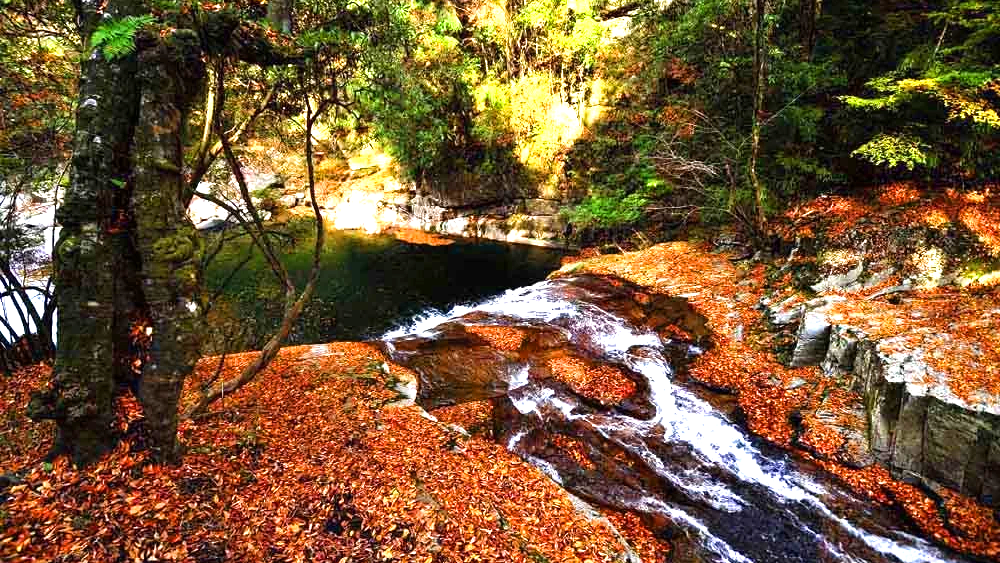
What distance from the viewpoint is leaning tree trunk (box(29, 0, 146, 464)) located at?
3518 millimetres

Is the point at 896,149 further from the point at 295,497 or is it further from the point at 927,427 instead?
the point at 295,497

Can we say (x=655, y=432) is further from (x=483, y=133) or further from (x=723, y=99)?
(x=483, y=133)

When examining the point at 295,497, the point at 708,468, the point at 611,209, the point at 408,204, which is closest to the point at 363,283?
the point at 611,209

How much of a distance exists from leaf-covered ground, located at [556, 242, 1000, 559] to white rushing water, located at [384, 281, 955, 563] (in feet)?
1.48

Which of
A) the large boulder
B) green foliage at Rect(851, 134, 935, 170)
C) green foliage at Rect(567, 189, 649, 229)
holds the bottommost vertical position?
the large boulder

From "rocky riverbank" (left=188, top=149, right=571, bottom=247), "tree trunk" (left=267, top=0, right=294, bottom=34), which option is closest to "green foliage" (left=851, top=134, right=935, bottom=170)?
"tree trunk" (left=267, top=0, right=294, bottom=34)

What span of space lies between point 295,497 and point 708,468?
567 centimetres

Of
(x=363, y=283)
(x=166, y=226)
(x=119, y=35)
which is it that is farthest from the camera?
(x=363, y=283)

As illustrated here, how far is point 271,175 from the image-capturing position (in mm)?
31562

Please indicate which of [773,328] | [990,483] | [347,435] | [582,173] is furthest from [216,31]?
[582,173]

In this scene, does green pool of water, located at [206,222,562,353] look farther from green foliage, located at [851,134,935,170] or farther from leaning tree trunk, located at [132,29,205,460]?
green foliage, located at [851,134,935,170]

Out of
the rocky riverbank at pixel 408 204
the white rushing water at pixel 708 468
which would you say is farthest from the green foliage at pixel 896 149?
the rocky riverbank at pixel 408 204

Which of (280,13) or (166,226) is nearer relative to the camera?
(166,226)

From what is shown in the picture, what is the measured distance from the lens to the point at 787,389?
300 inches
